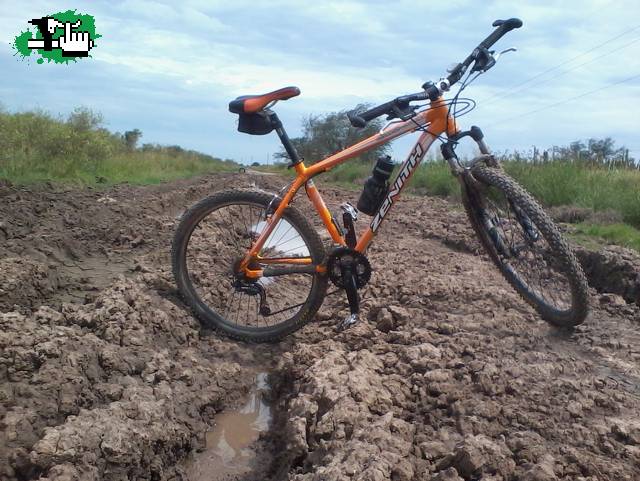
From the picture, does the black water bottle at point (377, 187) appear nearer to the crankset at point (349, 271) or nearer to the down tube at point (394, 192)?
the down tube at point (394, 192)

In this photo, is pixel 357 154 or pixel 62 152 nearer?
pixel 357 154

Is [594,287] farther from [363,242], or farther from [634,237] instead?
[363,242]

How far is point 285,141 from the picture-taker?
369 centimetres

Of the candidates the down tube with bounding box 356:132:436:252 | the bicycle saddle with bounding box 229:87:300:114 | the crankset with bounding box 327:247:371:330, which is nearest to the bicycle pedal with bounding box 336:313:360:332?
the crankset with bounding box 327:247:371:330

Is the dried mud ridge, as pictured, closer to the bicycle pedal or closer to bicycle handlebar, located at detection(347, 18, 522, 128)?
the bicycle pedal

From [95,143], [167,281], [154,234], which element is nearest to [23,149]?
[95,143]

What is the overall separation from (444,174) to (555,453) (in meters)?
11.1

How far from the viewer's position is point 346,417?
2.49m

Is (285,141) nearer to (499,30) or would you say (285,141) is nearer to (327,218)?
(327,218)

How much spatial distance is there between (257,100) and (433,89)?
3.50 ft

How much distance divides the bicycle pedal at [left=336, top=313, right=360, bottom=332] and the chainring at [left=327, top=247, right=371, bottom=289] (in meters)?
0.20

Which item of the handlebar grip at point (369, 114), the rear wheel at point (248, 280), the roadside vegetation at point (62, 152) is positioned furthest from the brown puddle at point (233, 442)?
the roadside vegetation at point (62, 152)

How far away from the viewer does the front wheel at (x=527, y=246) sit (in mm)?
3189

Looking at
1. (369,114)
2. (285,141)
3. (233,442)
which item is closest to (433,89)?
(369,114)
